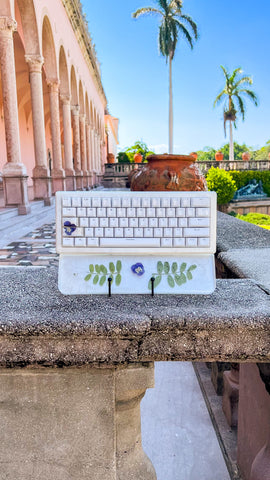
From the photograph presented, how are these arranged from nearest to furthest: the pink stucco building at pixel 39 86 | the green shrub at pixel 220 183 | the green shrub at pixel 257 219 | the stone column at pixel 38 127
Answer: the pink stucco building at pixel 39 86
the stone column at pixel 38 127
the green shrub at pixel 257 219
the green shrub at pixel 220 183

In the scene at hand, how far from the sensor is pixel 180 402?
309cm

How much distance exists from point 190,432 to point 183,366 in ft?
3.72

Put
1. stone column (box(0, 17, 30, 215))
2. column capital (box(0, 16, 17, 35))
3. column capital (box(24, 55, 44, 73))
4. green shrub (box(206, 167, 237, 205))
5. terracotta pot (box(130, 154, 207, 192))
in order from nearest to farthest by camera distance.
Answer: terracotta pot (box(130, 154, 207, 192))
column capital (box(0, 16, 17, 35))
stone column (box(0, 17, 30, 215))
column capital (box(24, 55, 44, 73))
green shrub (box(206, 167, 237, 205))

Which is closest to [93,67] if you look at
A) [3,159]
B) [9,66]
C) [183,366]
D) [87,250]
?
[3,159]

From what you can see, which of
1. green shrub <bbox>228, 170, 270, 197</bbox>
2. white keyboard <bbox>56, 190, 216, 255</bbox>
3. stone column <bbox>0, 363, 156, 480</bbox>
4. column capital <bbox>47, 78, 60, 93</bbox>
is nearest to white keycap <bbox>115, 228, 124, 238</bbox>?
white keyboard <bbox>56, 190, 216, 255</bbox>

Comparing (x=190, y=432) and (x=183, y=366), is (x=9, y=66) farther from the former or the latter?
(x=190, y=432)

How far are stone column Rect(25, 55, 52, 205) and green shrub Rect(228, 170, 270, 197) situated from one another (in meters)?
12.4

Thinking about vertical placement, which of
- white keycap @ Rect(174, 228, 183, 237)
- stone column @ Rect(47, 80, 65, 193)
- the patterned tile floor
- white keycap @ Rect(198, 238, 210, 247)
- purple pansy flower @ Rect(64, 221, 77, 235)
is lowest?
the patterned tile floor

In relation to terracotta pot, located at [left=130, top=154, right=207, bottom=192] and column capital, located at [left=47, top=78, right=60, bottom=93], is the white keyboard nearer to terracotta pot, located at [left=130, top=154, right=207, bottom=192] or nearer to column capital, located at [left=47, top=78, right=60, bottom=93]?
terracotta pot, located at [left=130, top=154, right=207, bottom=192]

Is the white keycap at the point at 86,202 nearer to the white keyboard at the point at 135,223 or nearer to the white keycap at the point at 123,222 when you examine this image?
the white keyboard at the point at 135,223

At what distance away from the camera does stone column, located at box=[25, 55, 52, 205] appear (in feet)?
29.6

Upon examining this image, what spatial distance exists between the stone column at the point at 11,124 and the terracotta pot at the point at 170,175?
19.4 feet

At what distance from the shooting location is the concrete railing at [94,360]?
1.08 m

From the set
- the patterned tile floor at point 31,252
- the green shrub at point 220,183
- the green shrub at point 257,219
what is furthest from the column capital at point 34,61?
the green shrub at point 257,219
